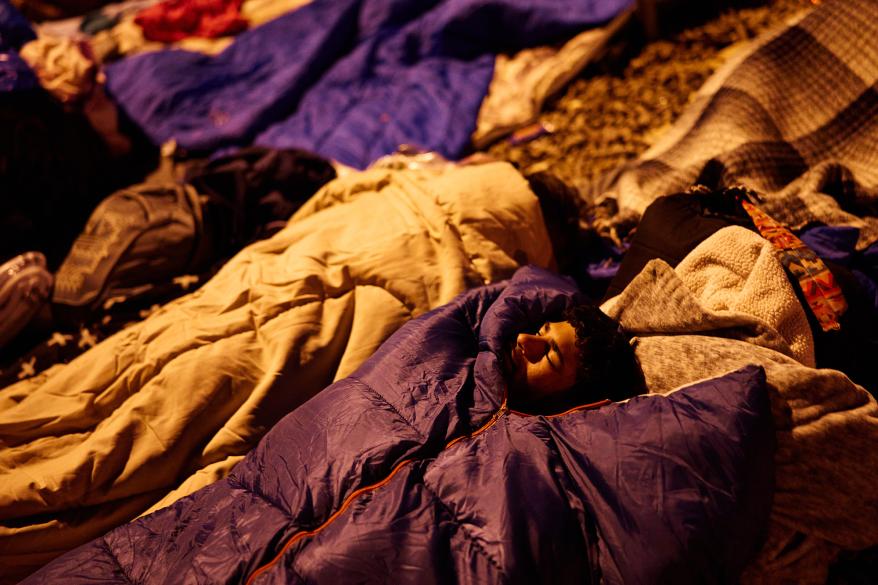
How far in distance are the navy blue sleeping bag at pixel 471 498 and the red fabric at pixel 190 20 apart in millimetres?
2715

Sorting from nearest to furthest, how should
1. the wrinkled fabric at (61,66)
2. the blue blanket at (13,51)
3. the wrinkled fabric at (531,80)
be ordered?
the blue blanket at (13,51) < the wrinkled fabric at (61,66) < the wrinkled fabric at (531,80)

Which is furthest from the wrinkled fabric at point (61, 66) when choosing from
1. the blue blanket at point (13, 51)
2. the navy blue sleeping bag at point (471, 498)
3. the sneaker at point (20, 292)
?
the navy blue sleeping bag at point (471, 498)

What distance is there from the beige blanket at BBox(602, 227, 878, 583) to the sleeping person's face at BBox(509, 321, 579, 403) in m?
0.15

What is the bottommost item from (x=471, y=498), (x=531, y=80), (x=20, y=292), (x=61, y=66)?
(x=471, y=498)

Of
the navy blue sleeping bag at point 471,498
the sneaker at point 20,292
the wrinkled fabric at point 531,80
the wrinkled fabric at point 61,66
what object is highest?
the wrinkled fabric at point 61,66

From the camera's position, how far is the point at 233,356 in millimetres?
1344

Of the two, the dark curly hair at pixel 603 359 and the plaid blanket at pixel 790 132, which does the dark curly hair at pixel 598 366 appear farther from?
the plaid blanket at pixel 790 132

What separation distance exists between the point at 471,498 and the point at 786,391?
1.81 ft

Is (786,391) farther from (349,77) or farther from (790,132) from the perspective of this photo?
(349,77)

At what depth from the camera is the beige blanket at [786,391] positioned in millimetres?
1013

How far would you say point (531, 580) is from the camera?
927 mm

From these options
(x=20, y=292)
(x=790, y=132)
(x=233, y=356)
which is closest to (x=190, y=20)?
(x=20, y=292)

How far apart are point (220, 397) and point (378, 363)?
355 millimetres

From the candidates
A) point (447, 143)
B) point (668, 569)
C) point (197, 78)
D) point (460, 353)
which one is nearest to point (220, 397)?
point (460, 353)
